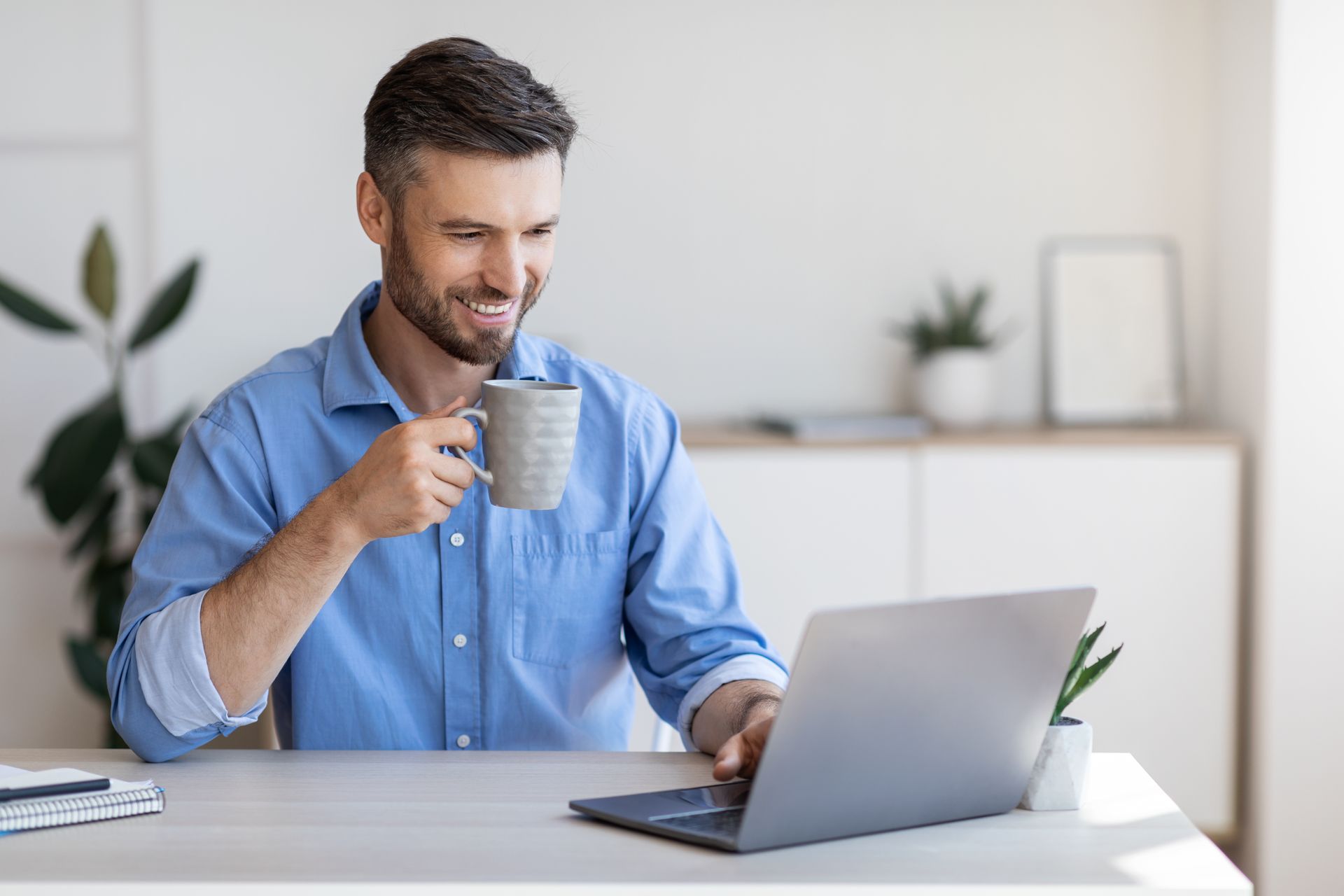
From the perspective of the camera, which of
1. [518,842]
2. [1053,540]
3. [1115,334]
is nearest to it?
[518,842]

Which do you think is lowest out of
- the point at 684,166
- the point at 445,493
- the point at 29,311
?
the point at 445,493

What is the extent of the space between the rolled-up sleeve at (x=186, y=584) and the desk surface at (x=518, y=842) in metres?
0.06

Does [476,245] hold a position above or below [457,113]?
below

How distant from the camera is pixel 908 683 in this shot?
1109mm

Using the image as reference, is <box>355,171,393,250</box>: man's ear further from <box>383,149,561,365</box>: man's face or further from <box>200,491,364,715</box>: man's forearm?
<box>200,491,364,715</box>: man's forearm

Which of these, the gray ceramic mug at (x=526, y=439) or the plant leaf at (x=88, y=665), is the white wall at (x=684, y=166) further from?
the gray ceramic mug at (x=526, y=439)

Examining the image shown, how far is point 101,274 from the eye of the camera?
3115 mm

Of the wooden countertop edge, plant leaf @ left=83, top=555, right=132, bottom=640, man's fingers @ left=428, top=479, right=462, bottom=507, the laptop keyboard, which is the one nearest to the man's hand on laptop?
the laptop keyboard

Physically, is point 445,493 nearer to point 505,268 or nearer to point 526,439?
point 526,439

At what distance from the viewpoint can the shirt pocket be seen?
1.72 metres

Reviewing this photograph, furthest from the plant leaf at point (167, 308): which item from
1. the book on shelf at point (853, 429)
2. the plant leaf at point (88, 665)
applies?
the book on shelf at point (853, 429)

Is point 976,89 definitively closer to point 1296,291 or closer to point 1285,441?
point 1296,291

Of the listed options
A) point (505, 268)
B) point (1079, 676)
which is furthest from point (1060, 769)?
point (505, 268)

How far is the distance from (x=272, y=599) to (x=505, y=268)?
0.47m
